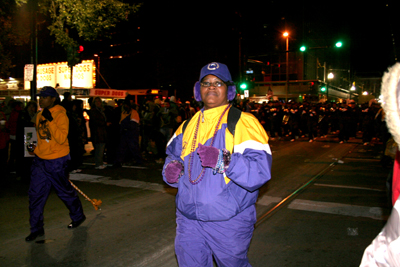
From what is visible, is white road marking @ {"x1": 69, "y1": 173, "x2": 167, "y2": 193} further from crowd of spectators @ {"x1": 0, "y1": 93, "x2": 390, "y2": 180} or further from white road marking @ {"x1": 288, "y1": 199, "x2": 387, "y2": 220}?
white road marking @ {"x1": 288, "y1": 199, "x2": 387, "y2": 220}

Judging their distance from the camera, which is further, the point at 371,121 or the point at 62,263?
the point at 371,121

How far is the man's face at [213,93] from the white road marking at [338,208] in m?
4.11

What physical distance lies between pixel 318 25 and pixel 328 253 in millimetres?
52149

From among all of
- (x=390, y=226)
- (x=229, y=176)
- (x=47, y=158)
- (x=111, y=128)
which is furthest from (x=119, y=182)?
(x=390, y=226)

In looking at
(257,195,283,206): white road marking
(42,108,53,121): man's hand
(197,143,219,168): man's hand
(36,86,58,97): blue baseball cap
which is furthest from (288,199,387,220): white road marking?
(197,143,219,168): man's hand

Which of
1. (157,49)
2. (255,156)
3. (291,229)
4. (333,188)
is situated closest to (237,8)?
(157,49)

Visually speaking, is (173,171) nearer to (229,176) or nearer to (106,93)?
(229,176)

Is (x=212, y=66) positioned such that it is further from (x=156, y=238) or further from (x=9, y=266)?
(x=9, y=266)

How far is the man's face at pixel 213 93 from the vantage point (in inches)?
103

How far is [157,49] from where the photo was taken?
32.9 metres

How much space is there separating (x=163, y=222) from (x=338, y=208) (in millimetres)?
3067

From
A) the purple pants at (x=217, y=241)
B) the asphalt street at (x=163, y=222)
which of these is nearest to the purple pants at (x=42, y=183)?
the asphalt street at (x=163, y=222)

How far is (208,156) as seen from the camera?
213cm

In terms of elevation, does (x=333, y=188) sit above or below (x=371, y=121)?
below
